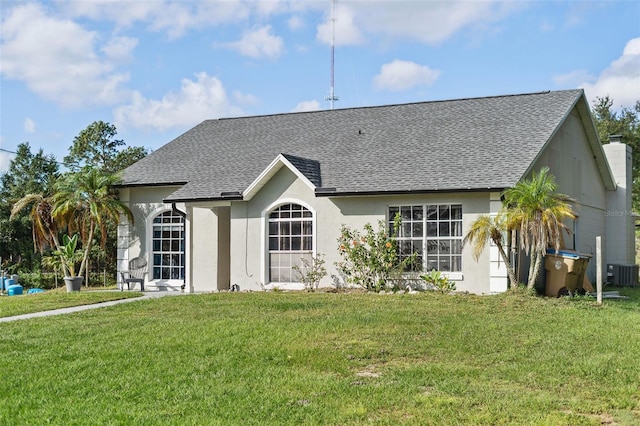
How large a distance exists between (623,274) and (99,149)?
2674 cm

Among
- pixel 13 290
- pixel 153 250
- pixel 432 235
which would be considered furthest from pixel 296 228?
pixel 13 290

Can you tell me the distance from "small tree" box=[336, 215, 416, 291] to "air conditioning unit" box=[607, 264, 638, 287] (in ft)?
31.7

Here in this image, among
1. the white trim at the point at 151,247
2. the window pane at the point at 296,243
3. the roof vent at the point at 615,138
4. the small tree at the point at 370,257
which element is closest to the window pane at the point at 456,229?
the small tree at the point at 370,257

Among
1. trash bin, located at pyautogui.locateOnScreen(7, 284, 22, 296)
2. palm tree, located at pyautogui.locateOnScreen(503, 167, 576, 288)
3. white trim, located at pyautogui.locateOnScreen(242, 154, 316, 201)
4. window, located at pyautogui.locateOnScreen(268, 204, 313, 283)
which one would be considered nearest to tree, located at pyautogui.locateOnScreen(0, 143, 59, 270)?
trash bin, located at pyautogui.locateOnScreen(7, 284, 22, 296)

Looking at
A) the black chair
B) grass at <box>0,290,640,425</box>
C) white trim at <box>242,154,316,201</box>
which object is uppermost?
white trim at <box>242,154,316,201</box>

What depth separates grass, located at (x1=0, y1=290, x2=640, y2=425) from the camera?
22.4ft

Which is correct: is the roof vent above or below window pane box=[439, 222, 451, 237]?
above

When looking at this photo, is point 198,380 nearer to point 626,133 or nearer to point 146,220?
point 146,220

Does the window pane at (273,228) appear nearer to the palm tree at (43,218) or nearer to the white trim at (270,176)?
the white trim at (270,176)

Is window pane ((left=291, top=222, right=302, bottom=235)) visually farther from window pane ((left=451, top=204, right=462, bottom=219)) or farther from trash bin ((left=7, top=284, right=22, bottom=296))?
trash bin ((left=7, top=284, right=22, bottom=296))

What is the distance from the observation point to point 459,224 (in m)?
17.5

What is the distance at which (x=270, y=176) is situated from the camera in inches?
754

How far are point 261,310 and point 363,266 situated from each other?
4.81 meters

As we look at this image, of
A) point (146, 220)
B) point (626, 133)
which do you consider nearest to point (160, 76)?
point (146, 220)
